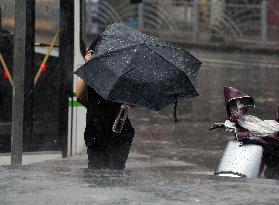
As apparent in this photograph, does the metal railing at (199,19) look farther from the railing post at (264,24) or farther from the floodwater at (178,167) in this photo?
the floodwater at (178,167)

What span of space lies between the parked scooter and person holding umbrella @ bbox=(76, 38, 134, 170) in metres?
0.90

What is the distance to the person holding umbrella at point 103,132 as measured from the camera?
6645mm

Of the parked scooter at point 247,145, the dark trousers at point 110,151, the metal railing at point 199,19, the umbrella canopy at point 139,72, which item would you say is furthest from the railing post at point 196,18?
the parked scooter at point 247,145

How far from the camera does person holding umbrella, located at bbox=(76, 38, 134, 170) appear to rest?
21.8 ft

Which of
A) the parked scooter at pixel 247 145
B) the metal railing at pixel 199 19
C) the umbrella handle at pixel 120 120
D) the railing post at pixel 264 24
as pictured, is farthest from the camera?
the metal railing at pixel 199 19

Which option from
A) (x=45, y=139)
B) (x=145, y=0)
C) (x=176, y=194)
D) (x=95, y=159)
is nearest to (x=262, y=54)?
(x=145, y=0)

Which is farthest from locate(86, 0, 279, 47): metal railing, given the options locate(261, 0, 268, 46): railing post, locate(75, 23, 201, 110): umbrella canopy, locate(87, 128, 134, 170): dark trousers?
locate(75, 23, 201, 110): umbrella canopy

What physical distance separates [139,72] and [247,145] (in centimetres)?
90

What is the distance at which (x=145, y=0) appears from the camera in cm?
3241

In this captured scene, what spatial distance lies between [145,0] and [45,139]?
23195 mm

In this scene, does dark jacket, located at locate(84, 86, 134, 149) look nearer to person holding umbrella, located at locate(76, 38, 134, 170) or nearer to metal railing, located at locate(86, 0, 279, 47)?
person holding umbrella, located at locate(76, 38, 134, 170)

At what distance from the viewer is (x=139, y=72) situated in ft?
20.6

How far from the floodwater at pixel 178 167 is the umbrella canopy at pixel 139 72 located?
505 millimetres

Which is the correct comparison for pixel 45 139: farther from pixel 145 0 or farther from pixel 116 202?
pixel 145 0
